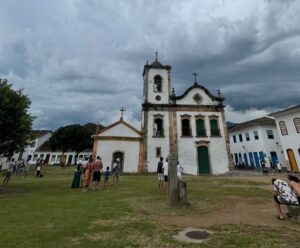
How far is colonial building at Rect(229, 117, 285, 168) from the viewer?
1225 inches

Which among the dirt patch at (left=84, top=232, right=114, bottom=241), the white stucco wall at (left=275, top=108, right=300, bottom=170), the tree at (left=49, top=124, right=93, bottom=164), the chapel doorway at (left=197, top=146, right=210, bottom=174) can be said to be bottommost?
the dirt patch at (left=84, top=232, right=114, bottom=241)

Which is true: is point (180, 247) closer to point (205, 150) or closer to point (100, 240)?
point (100, 240)

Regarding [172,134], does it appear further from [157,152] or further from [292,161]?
[292,161]

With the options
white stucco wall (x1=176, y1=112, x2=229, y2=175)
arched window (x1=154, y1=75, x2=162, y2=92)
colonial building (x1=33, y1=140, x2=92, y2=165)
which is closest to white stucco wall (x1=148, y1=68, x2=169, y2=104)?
arched window (x1=154, y1=75, x2=162, y2=92)

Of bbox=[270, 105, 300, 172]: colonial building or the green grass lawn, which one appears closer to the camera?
the green grass lawn

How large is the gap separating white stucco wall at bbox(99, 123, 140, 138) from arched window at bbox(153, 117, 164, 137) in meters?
2.25

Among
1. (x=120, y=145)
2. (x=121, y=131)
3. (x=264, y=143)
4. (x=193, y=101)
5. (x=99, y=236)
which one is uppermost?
(x=193, y=101)

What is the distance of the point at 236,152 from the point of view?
3766 centimetres

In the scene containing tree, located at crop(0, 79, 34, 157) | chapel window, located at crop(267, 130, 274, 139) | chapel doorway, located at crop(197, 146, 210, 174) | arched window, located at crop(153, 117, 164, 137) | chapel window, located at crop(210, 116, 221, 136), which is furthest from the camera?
chapel window, located at crop(267, 130, 274, 139)

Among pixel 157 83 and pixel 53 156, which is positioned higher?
pixel 157 83

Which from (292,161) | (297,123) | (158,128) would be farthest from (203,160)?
(297,123)

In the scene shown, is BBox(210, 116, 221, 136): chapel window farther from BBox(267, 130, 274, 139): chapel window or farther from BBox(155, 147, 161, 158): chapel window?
BBox(267, 130, 274, 139): chapel window

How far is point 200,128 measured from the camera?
26594mm

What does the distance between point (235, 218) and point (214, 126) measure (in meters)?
21.8
